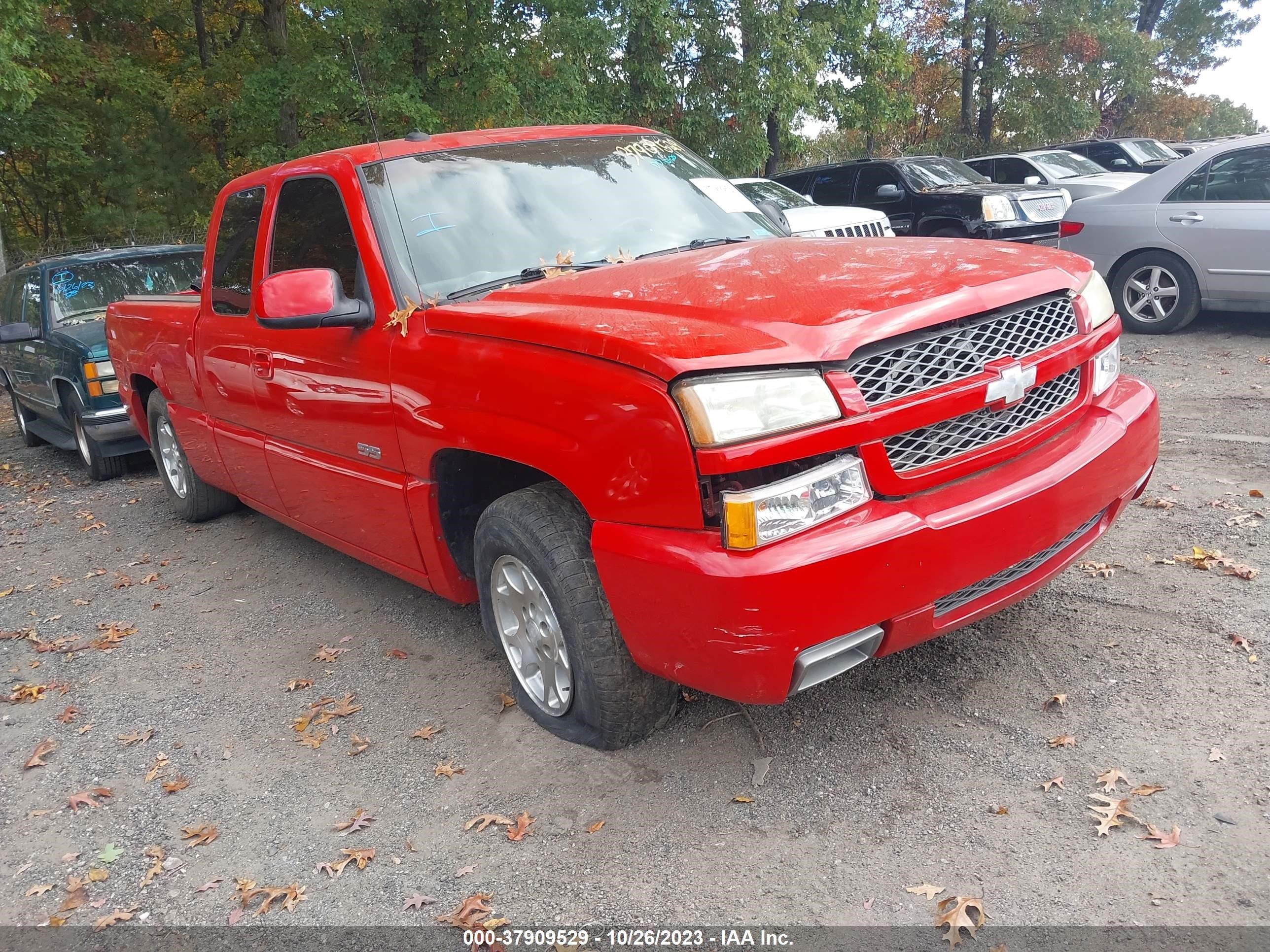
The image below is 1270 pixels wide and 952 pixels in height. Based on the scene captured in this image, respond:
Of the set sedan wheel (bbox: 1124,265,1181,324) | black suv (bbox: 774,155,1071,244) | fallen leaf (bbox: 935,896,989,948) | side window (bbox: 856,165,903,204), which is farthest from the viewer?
side window (bbox: 856,165,903,204)

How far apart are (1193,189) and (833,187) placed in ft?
19.7

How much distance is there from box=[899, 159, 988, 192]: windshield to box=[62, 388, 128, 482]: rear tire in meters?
9.79

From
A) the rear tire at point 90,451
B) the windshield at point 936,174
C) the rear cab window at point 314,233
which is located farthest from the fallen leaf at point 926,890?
the windshield at point 936,174

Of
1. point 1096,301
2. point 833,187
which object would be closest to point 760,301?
point 1096,301

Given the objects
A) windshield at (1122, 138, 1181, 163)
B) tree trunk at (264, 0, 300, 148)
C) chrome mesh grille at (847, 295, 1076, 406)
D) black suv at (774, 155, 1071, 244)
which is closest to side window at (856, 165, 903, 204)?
black suv at (774, 155, 1071, 244)

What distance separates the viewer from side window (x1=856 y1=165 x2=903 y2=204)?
43.2 ft

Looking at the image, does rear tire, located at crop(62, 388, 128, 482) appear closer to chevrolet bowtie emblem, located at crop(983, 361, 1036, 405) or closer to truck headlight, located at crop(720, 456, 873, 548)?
truck headlight, located at crop(720, 456, 873, 548)

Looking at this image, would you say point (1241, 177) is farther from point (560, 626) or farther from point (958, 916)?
point (958, 916)

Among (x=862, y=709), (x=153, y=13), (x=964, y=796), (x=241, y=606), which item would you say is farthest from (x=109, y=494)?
(x=153, y=13)

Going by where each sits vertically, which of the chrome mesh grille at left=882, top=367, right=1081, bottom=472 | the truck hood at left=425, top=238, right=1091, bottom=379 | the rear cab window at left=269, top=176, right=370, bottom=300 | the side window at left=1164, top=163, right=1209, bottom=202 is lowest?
the chrome mesh grille at left=882, top=367, right=1081, bottom=472

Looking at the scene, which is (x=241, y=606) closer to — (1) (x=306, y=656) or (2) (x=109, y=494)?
(1) (x=306, y=656)

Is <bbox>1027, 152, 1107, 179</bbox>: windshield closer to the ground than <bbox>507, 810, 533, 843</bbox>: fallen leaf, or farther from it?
farther from it

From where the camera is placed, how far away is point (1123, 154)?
18.2 meters

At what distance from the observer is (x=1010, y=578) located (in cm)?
299
